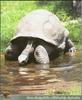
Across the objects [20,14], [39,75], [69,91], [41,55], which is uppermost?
[20,14]

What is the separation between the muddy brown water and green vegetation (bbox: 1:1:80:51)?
50cm

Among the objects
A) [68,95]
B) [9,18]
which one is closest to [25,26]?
[9,18]

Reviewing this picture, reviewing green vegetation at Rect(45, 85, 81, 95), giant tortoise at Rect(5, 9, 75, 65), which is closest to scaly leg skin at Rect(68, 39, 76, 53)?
giant tortoise at Rect(5, 9, 75, 65)

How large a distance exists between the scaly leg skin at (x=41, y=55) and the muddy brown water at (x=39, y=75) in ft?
0.20

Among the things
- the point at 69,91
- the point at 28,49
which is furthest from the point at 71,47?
the point at 69,91

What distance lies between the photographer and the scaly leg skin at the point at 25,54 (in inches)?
228

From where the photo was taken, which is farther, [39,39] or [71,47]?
[71,47]

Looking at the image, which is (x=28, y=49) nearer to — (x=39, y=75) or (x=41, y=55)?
(x=41, y=55)

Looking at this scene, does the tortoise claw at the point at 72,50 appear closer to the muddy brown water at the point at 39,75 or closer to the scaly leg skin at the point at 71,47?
the scaly leg skin at the point at 71,47

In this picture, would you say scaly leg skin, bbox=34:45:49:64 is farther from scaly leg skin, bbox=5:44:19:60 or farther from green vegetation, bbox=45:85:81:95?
green vegetation, bbox=45:85:81:95

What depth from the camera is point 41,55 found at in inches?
230

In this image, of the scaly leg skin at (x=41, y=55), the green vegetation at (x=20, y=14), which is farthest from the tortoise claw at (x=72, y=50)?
the scaly leg skin at (x=41, y=55)

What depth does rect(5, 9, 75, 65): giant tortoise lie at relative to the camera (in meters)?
5.90

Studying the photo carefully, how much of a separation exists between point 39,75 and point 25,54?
449 mm
